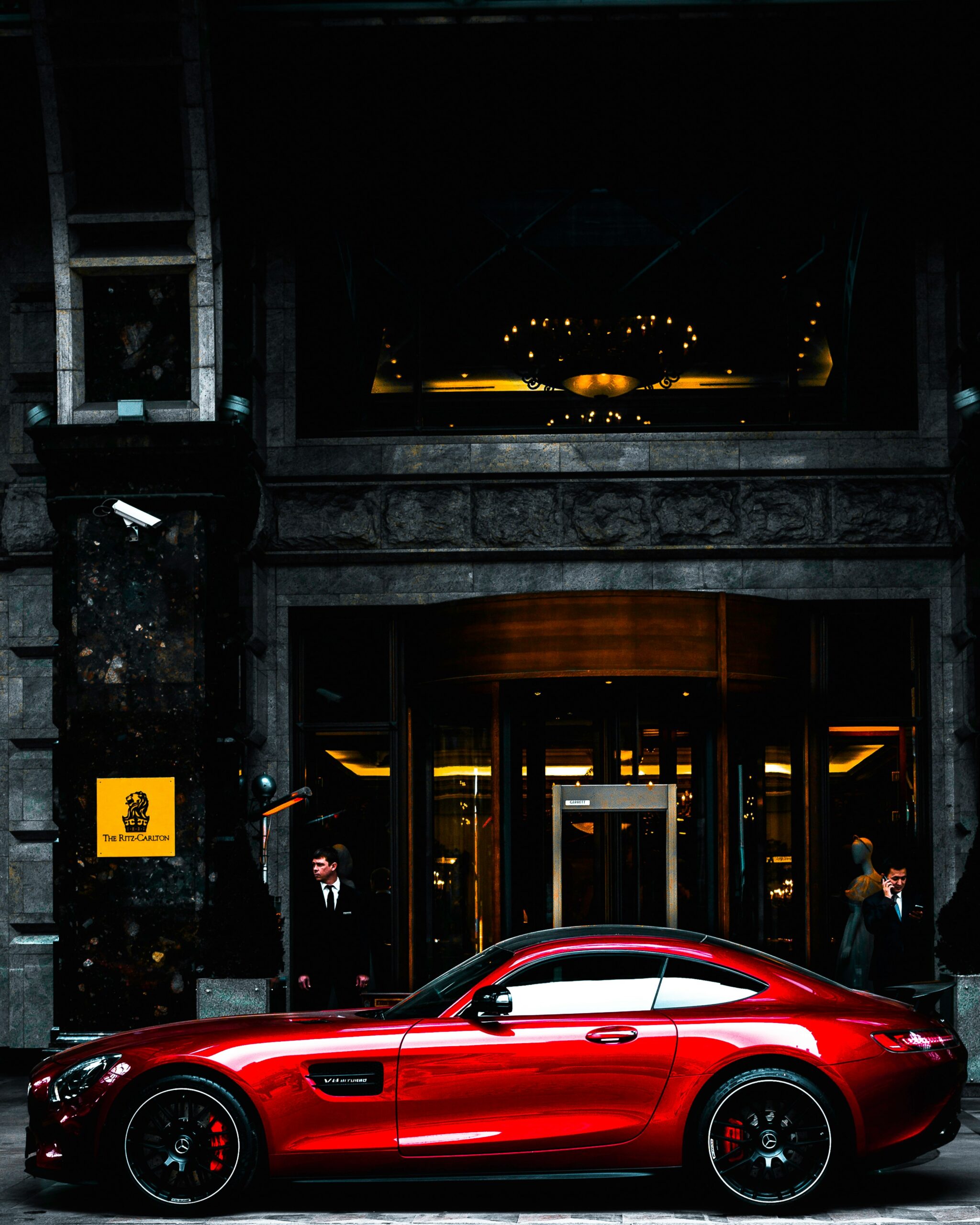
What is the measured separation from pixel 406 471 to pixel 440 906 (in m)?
4.16

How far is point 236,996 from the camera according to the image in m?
12.1

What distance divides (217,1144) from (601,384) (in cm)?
934

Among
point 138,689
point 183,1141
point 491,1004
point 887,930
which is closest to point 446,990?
point 491,1004

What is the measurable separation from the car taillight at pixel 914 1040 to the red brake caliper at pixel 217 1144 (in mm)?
3192

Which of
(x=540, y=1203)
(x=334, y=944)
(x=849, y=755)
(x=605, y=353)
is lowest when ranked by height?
(x=540, y=1203)

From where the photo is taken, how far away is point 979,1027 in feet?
37.8

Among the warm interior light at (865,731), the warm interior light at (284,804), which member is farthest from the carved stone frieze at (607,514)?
the warm interior light at (284,804)

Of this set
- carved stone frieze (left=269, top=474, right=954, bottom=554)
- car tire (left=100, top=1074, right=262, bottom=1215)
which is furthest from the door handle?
carved stone frieze (left=269, top=474, right=954, bottom=554)

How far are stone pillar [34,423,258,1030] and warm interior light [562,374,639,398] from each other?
3.61 m

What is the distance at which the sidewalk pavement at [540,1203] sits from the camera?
739 centimetres

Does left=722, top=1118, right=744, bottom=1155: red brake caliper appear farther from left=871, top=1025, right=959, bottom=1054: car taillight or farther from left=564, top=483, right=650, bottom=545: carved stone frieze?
left=564, top=483, right=650, bottom=545: carved stone frieze

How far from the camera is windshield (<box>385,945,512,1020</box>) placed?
780 centimetres

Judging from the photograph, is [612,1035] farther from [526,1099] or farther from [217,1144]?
[217,1144]

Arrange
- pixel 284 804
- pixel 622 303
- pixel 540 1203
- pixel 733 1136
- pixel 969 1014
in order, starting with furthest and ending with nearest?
pixel 622 303, pixel 284 804, pixel 969 1014, pixel 540 1203, pixel 733 1136
